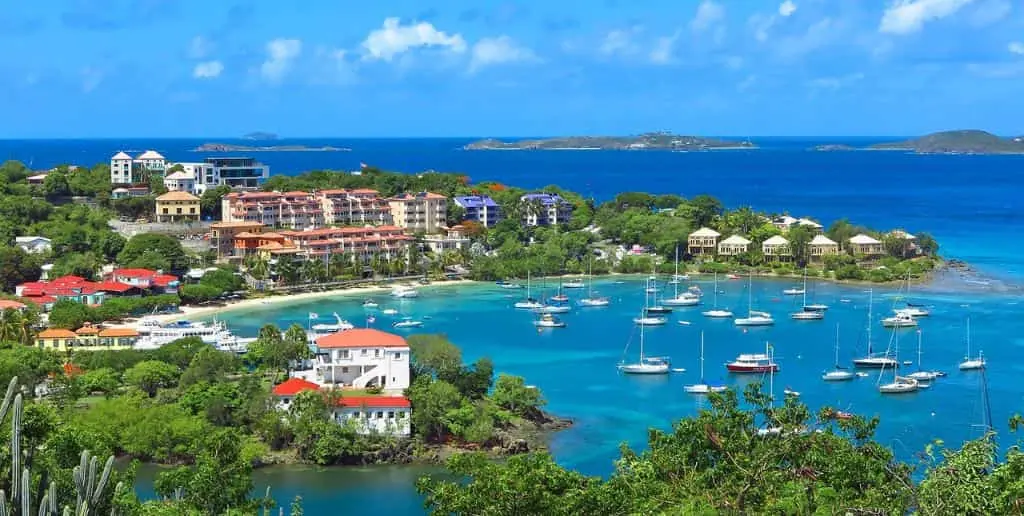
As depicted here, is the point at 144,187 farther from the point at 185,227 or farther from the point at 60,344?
the point at 60,344

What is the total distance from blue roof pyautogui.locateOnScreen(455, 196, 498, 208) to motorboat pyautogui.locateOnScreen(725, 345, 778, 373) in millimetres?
24002

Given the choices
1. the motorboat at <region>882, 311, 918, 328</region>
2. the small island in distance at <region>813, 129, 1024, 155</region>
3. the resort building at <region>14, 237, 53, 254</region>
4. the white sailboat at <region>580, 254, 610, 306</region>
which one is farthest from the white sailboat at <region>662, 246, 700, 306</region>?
the small island in distance at <region>813, 129, 1024, 155</region>

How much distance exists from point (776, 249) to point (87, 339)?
1034 inches

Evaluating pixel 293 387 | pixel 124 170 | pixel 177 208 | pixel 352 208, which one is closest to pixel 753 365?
pixel 293 387

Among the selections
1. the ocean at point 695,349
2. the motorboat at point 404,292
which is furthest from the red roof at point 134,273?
the motorboat at point 404,292

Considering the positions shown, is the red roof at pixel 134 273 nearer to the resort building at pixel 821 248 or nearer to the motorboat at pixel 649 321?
the motorboat at pixel 649 321

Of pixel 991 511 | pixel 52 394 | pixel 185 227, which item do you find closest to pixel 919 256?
pixel 185 227

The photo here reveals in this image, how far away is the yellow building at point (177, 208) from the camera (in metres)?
47.5

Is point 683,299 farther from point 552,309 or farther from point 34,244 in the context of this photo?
point 34,244

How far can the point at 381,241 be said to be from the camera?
4516cm

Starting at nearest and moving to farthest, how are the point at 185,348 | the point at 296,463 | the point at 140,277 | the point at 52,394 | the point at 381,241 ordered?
1. the point at 296,463
2. the point at 52,394
3. the point at 185,348
4. the point at 140,277
5. the point at 381,241

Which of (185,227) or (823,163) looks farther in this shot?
(823,163)

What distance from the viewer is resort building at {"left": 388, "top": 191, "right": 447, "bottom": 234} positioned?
164ft

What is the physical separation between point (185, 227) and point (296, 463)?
26.7 m
